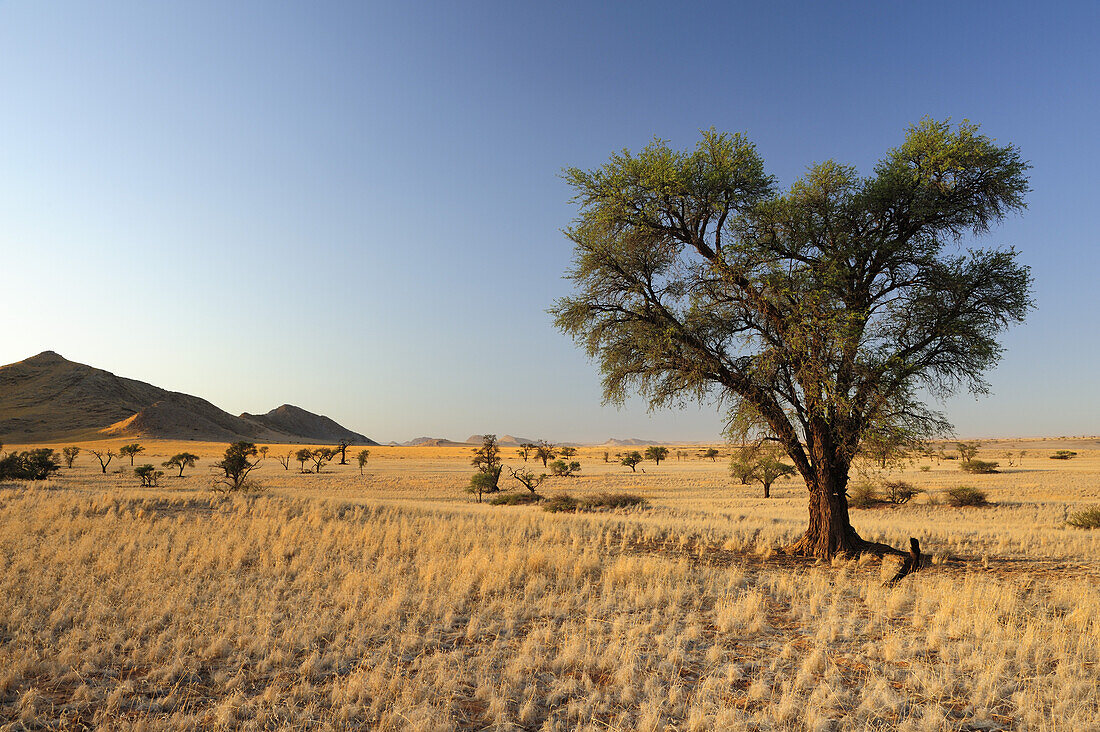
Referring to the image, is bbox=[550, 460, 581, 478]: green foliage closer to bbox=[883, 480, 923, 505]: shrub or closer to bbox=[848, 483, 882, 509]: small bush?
bbox=[848, 483, 882, 509]: small bush

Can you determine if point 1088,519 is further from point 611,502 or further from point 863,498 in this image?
point 611,502

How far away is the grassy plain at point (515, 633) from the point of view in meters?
5.43

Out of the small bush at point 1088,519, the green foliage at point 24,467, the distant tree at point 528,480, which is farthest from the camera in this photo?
the distant tree at point 528,480

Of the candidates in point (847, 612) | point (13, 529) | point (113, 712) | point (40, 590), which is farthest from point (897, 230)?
point (13, 529)

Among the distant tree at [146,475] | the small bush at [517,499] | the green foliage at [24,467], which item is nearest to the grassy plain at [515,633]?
the small bush at [517,499]

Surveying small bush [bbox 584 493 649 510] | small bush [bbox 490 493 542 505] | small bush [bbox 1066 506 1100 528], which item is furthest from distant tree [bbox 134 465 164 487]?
small bush [bbox 1066 506 1100 528]

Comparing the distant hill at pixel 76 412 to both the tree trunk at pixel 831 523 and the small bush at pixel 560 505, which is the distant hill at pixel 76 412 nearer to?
the small bush at pixel 560 505

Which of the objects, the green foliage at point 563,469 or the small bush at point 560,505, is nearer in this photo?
the small bush at point 560,505

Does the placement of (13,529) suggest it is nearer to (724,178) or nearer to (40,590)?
(40,590)

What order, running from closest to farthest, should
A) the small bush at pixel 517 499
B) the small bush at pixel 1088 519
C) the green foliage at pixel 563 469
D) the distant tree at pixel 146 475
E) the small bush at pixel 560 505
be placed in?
the small bush at pixel 1088 519, the small bush at pixel 560 505, the small bush at pixel 517 499, the distant tree at pixel 146 475, the green foliage at pixel 563 469

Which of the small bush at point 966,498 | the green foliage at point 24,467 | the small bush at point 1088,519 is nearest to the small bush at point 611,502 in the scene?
the small bush at point 1088,519

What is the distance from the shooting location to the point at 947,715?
5.42 meters

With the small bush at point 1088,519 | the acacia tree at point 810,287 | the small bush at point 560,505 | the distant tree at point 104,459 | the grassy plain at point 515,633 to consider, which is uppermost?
the acacia tree at point 810,287

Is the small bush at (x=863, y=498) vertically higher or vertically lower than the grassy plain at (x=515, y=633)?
lower
